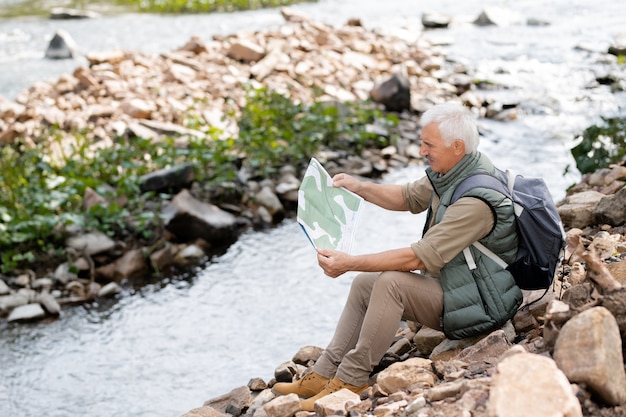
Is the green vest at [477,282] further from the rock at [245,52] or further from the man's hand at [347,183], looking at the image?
the rock at [245,52]

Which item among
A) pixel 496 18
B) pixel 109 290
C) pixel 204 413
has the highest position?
pixel 496 18

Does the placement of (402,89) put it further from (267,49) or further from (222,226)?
(222,226)

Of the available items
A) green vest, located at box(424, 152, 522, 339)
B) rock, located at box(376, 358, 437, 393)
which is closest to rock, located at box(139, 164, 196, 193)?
green vest, located at box(424, 152, 522, 339)

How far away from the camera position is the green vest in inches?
130

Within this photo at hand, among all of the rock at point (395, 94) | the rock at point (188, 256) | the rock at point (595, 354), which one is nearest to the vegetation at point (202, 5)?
the rock at point (395, 94)

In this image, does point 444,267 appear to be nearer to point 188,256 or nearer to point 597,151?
point 597,151

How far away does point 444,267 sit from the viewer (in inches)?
133

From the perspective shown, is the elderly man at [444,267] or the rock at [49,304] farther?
the rock at [49,304]

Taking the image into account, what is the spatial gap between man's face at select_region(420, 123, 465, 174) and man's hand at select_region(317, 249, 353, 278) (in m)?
0.56

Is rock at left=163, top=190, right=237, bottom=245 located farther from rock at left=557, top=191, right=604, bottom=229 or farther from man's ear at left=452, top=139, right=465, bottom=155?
man's ear at left=452, top=139, right=465, bottom=155

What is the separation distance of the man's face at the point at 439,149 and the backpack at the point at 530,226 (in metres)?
0.11

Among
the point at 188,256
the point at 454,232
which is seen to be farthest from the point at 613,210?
the point at 188,256

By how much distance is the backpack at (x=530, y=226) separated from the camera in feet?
10.7

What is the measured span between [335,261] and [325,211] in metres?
0.37
